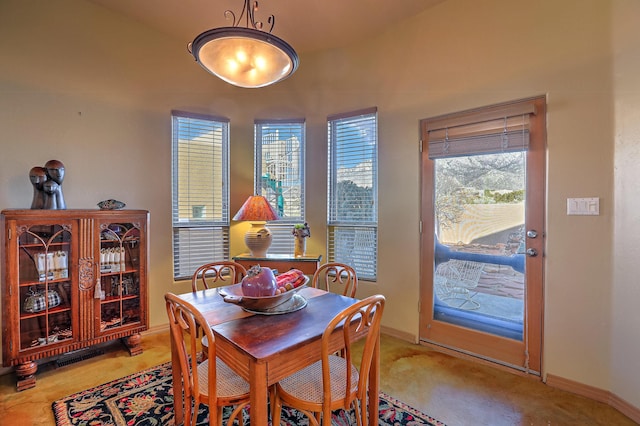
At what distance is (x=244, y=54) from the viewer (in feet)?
5.11

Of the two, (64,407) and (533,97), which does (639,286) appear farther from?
(64,407)

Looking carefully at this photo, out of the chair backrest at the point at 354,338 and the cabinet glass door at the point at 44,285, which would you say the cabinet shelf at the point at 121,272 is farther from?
the chair backrest at the point at 354,338

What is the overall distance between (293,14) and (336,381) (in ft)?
9.95

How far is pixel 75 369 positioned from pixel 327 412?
2.34 metres

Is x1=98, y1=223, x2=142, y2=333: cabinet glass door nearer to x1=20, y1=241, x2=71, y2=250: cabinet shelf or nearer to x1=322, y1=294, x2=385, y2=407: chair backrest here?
x1=20, y1=241, x2=71, y2=250: cabinet shelf

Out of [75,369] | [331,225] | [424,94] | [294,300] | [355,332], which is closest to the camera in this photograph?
[355,332]

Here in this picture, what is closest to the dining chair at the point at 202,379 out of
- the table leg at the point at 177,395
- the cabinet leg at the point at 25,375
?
the table leg at the point at 177,395

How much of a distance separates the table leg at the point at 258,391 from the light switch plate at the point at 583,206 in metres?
2.32

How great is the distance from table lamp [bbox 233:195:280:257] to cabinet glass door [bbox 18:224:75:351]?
4.49 ft

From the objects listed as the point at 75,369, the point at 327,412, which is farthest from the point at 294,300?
the point at 75,369

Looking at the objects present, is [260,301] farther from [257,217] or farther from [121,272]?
[121,272]

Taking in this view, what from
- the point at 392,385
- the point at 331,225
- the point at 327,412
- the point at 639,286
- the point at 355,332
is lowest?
the point at 392,385

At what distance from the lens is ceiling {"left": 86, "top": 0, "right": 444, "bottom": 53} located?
8.68 feet

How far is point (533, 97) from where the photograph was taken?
227 cm
